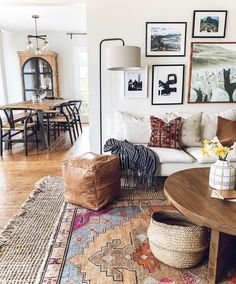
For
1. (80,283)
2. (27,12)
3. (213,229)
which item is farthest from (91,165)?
(27,12)

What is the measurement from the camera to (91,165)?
8.03 ft

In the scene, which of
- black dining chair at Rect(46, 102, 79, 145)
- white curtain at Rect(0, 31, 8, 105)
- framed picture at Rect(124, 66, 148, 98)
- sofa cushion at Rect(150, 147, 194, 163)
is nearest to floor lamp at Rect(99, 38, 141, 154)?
framed picture at Rect(124, 66, 148, 98)

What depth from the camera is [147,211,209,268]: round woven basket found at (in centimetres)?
164

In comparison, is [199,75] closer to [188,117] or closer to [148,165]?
[188,117]

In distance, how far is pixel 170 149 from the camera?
301cm

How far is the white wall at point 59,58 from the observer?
7211 millimetres

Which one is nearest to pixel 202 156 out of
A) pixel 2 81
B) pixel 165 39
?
pixel 165 39

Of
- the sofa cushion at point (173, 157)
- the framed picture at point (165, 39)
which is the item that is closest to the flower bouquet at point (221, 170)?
the sofa cushion at point (173, 157)

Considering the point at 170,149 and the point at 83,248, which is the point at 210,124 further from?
the point at 83,248

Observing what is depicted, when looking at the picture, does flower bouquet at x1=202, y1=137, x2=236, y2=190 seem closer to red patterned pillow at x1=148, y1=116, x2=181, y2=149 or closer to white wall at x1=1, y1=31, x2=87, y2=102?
red patterned pillow at x1=148, y1=116, x2=181, y2=149

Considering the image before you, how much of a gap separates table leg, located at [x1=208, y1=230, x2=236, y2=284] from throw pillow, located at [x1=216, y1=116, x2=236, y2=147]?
5.17ft

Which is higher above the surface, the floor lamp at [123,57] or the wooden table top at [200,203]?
the floor lamp at [123,57]

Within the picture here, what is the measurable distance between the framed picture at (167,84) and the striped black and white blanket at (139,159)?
0.99 metres

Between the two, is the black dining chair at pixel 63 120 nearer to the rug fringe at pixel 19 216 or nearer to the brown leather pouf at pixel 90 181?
the rug fringe at pixel 19 216
